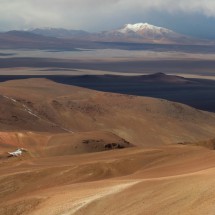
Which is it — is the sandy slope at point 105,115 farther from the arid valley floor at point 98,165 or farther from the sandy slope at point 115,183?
the sandy slope at point 115,183

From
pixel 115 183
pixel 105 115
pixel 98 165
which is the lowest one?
pixel 105 115

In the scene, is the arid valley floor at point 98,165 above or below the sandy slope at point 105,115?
above

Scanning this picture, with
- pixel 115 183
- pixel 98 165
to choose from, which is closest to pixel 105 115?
pixel 98 165

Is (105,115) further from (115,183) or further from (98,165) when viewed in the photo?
(115,183)

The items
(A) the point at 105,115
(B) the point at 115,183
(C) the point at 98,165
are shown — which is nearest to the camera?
(B) the point at 115,183

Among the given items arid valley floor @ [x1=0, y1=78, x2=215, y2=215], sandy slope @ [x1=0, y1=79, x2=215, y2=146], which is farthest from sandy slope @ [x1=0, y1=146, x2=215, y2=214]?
sandy slope @ [x1=0, y1=79, x2=215, y2=146]

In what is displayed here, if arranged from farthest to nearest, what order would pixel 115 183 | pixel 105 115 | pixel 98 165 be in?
1. pixel 105 115
2. pixel 98 165
3. pixel 115 183

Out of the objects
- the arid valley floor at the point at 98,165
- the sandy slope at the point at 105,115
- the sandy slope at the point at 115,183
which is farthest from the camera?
the sandy slope at the point at 105,115

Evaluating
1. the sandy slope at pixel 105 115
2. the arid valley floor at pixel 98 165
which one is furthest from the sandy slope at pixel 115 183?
the sandy slope at pixel 105 115

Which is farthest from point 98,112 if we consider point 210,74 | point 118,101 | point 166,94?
point 210,74
